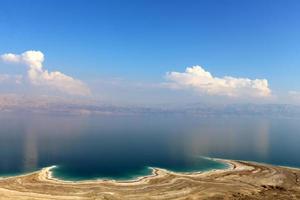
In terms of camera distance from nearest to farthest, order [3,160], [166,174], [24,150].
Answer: [166,174] → [3,160] → [24,150]

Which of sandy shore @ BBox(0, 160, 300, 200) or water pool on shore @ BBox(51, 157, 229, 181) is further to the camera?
water pool on shore @ BBox(51, 157, 229, 181)

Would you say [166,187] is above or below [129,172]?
below

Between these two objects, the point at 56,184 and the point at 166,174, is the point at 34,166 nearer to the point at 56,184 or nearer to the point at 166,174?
the point at 56,184

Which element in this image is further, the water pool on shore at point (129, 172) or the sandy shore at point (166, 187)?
→ the water pool on shore at point (129, 172)

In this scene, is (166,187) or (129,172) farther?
(129,172)

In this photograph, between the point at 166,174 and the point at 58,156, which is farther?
the point at 58,156

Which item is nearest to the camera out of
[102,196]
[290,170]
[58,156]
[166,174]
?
[102,196]

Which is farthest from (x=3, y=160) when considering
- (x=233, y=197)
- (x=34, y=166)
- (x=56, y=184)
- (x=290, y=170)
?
(x=290, y=170)
